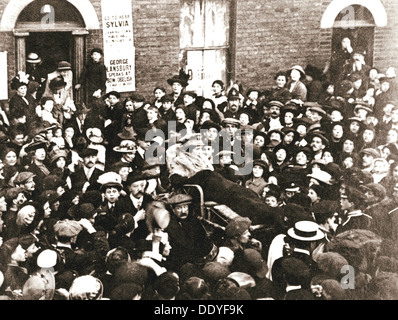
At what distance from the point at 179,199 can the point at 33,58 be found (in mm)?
2803

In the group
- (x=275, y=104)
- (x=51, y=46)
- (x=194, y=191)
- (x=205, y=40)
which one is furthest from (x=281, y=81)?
(x=51, y=46)

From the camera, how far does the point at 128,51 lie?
9.48 meters

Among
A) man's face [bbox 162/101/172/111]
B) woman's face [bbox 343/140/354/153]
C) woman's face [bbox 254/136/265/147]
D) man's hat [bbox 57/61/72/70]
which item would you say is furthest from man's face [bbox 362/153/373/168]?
man's hat [bbox 57/61/72/70]

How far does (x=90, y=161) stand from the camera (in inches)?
331

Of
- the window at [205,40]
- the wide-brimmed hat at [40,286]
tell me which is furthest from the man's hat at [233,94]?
the wide-brimmed hat at [40,286]

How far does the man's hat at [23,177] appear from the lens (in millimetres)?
7944

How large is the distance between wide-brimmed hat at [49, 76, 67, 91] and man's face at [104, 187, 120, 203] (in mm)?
1823

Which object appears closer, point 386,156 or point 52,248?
point 52,248

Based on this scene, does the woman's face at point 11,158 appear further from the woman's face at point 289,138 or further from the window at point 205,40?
the woman's face at point 289,138

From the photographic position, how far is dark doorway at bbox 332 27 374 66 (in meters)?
9.68

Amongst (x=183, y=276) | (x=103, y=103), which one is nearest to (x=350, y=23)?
(x=103, y=103)
